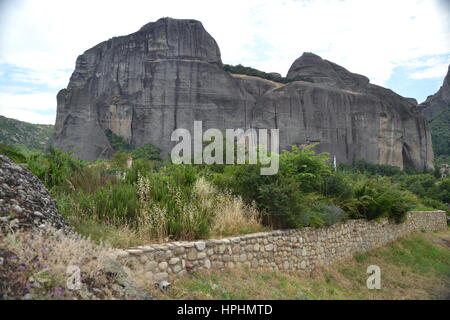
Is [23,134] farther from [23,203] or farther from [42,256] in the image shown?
[42,256]

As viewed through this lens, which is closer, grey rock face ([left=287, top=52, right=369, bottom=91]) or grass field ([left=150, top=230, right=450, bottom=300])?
grass field ([left=150, top=230, right=450, bottom=300])

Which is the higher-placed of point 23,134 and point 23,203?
point 23,134

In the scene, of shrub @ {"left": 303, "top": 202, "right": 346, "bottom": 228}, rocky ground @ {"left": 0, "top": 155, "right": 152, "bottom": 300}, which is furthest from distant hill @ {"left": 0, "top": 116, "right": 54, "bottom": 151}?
rocky ground @ {"left": 0, "top": 155, "right": 152, "bottom": 300}

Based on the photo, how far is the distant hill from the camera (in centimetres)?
5481

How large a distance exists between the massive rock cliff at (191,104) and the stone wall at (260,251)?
115ft

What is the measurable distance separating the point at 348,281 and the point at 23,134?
66.5 meters

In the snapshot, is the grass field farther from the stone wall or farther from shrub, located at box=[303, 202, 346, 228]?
shrub, located at box=[303, 202, 346, 228]

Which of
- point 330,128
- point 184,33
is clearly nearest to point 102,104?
point 184,33


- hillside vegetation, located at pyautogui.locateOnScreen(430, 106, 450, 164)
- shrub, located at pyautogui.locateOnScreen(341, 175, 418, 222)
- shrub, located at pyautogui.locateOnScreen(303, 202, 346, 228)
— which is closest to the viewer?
shrub, located at pyautogui.locateOnScreen(303, 202, 346, 228)

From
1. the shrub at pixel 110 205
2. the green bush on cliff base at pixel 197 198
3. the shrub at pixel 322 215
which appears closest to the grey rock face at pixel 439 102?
the green bush on cliff base at pixel 197 198

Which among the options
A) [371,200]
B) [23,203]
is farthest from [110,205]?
[371,200]

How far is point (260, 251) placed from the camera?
23.3 feet

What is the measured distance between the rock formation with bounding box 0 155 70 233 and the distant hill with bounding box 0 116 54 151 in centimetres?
5455
